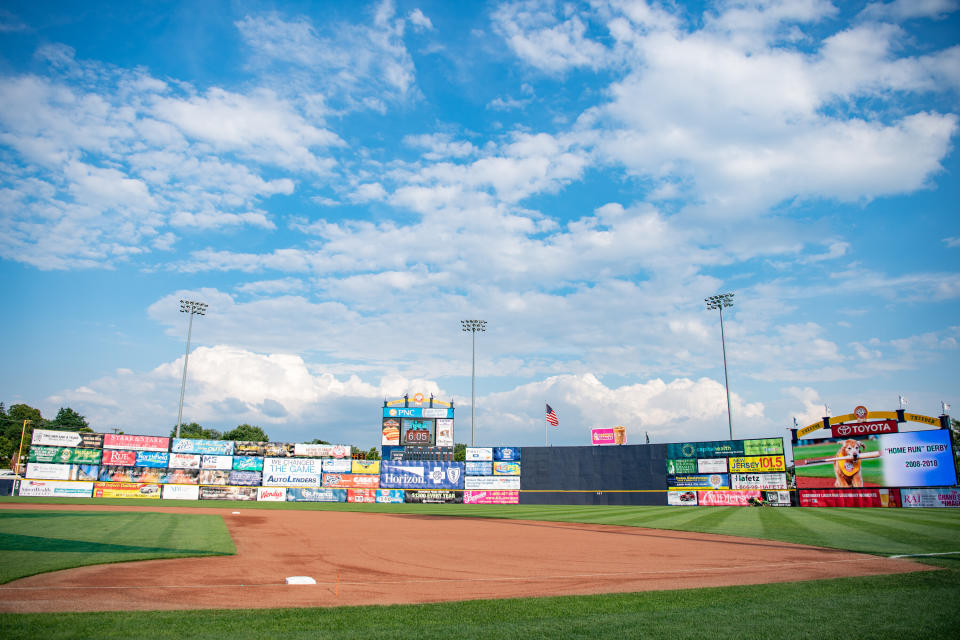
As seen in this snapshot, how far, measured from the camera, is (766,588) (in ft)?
33.0

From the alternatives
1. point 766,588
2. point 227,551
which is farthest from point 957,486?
point 227,551

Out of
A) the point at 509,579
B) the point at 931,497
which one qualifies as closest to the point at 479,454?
the point at 931,497

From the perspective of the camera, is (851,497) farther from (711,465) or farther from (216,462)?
(216,462)

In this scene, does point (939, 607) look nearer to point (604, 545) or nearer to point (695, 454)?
point (604, 545)

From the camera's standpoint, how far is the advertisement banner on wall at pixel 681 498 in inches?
1955

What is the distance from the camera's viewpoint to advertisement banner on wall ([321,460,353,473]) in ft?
192

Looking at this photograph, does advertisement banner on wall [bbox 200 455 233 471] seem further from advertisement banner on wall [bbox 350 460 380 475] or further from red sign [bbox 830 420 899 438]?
red sign [bbox 830 420 899 438]

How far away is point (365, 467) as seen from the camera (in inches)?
2334

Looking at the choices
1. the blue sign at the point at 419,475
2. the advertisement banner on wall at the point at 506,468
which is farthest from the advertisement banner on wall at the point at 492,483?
the blue sign at the point at 419,475

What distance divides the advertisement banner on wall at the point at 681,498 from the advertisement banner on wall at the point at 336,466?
32310mm

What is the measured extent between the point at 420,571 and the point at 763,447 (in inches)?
1735

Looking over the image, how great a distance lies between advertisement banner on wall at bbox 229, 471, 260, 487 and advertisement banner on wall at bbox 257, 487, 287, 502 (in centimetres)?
86

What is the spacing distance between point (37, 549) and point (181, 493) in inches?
1781

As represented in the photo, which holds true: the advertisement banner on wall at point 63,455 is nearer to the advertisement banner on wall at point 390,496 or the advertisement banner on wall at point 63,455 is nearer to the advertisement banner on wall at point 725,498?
the advertisement banner on wall at point 390,496
